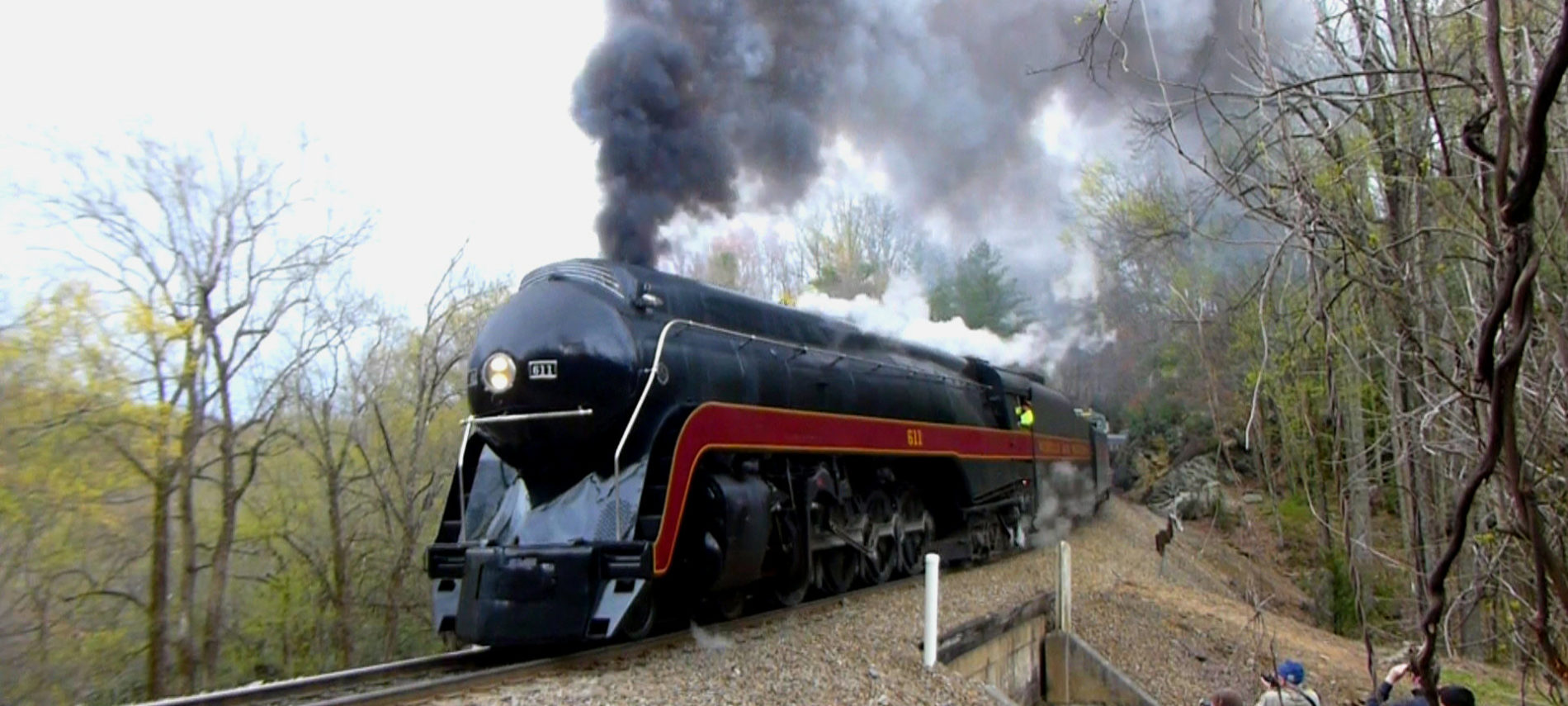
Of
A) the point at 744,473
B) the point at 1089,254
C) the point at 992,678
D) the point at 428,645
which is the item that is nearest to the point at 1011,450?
the point at 1089,254

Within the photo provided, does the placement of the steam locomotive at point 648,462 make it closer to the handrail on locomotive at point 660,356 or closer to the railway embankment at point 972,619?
the handrail on locomotive at point 660,356

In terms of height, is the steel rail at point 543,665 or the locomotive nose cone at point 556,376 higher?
the locomotive nose cone at point 556,376

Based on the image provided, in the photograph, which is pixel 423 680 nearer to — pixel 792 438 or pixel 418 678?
pixel 418 678

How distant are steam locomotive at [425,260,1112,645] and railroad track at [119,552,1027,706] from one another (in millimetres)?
224

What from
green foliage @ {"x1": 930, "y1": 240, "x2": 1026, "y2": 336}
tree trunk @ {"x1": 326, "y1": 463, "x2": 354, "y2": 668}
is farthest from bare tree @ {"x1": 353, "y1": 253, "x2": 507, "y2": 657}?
green foliage @ {"x1": 930, "y1": 240, "x2": 1026, "y2": 336}

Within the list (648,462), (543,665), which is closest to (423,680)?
(543,665)

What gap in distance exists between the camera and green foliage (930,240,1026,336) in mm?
20922

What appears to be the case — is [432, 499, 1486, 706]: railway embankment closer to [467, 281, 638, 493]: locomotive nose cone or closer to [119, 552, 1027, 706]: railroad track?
[119, 552, 1027, 706]: railroad track

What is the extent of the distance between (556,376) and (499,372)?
1.91 ft

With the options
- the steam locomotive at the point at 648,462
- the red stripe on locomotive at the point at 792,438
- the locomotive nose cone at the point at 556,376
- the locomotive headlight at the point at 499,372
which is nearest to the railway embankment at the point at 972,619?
the steam locomotive at the point at 648,462

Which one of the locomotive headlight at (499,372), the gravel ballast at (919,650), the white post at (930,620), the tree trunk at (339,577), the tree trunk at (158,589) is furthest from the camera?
the tree trunk at (339,577)

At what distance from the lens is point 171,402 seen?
1920cm

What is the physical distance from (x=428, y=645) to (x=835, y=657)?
1726 centimetres

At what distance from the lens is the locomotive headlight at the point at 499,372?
915cm
